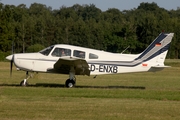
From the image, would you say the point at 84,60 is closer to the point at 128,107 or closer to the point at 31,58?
the point at 31,58

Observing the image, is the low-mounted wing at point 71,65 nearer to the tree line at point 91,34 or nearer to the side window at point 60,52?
the side window at point 60,52

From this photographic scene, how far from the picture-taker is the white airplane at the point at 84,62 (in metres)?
19.9

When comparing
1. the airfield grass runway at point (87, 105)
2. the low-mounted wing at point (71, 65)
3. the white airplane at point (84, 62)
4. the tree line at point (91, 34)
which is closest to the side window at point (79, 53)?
the white airplane at point (84, 62)

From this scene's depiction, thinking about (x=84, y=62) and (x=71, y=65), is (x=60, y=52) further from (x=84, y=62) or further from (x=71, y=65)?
(x=84, y=62)

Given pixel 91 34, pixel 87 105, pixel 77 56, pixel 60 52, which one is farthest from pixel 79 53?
pixel 91 34

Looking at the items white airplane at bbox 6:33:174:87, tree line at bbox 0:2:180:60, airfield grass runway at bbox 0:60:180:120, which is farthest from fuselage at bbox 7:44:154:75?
tree line at bbox 0:2:180:60

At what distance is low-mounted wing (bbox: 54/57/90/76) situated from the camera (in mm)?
19391

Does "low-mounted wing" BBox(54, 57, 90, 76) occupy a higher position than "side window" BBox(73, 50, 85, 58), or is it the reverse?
"side window" BBox(73, 50, 85, 58)

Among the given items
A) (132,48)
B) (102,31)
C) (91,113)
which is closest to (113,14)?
(102,31)

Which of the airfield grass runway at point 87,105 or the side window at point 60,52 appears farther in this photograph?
the side window at point 60,52

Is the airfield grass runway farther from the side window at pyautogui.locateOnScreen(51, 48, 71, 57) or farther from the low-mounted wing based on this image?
the side window at pyautogui.locateOnScreen(51, 48, 71, 57)

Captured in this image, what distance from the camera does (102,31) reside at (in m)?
83.7

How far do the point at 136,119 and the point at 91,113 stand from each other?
130cm

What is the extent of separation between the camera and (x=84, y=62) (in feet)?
63.5
